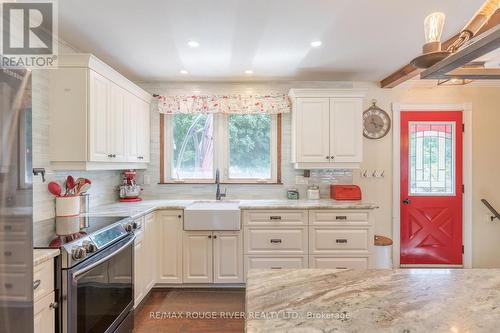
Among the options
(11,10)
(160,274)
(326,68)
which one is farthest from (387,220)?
(11,10)

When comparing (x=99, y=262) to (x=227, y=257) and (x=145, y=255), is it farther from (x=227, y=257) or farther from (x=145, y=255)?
(x=227, y=257)

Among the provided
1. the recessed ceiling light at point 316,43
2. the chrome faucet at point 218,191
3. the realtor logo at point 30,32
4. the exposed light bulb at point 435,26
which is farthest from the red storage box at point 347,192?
the realtor logo at point 30,32

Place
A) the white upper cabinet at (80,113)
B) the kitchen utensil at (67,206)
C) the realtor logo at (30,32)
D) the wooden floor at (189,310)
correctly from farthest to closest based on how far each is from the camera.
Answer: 1. the wooden floor at (189,310)
2. the white upper cabinet at (80,113)
3. the kitchen utensil at (67,206)
4. the realtor logo at (30,32)

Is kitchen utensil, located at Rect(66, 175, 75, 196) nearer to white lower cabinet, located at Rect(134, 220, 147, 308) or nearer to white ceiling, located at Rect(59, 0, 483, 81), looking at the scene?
white lower cabinet, located at Rect(134, 220, 147, 308)

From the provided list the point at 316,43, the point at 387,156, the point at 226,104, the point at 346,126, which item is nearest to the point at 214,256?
the point at 226,104

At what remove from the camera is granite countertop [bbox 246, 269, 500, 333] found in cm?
82

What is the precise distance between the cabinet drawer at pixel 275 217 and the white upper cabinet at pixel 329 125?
2.24 feet

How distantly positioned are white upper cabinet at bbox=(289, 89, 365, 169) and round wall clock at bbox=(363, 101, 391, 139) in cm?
40

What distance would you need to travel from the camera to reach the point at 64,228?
1923 millimetres

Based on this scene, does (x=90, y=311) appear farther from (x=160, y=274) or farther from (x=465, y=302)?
(x=465, y=302)

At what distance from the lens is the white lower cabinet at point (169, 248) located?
9.86 ft

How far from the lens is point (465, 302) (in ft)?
3.14

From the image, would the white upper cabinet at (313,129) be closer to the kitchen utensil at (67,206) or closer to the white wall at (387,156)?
the white wall at (387,156)

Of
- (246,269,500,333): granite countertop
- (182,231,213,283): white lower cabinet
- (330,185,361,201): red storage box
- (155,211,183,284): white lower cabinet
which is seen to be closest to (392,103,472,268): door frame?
(330,185,361,201): red storage box
